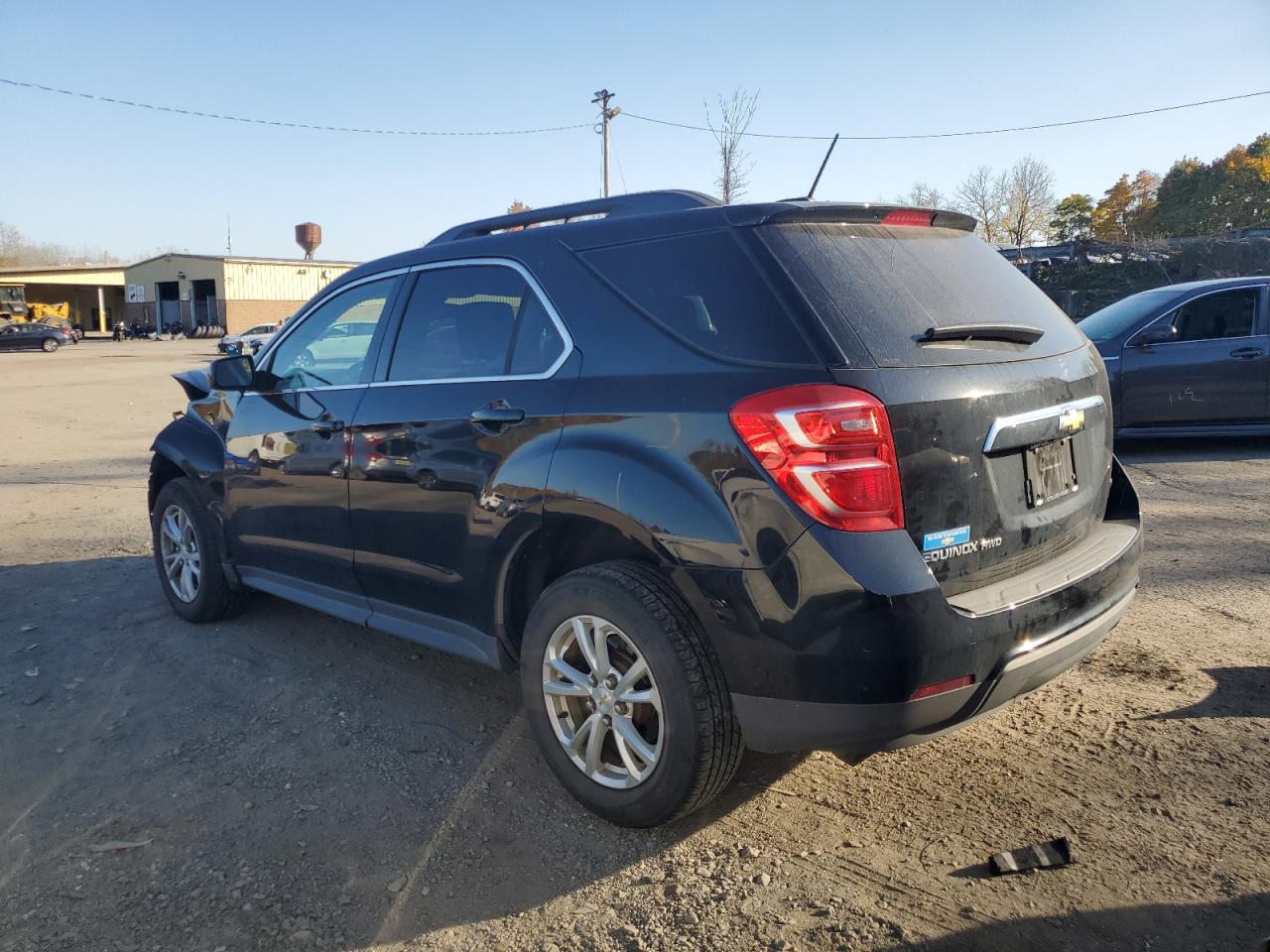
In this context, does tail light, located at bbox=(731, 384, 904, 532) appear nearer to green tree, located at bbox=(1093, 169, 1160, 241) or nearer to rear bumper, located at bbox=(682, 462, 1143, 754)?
rear bumper, located at bbox=(682, 462, 1143, 754)

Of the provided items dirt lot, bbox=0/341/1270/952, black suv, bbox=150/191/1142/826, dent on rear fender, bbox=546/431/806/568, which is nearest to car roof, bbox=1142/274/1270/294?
dirt lot, bbox=0/341/1270/952

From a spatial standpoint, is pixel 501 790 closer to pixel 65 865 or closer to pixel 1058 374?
pixel 65 865

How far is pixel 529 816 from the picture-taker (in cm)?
308

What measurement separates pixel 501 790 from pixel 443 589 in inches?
29.7

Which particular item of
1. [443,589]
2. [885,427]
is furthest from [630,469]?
[443,589]

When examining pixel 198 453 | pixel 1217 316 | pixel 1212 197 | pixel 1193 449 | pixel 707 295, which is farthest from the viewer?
pixel 1212 197

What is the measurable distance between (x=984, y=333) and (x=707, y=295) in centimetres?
85

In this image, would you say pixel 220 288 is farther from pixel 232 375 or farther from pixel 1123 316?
pixel 232 375

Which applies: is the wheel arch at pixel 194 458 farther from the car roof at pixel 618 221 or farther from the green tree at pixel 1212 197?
the green tree at pixel 1212 197

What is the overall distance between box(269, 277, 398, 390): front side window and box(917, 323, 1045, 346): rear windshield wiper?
7.54 feet

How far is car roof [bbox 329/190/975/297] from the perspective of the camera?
291cm

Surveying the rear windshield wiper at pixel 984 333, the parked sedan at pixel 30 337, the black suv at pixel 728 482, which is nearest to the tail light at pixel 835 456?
the black suv at pixel 728 482

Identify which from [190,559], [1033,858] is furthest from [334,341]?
[1033,858]

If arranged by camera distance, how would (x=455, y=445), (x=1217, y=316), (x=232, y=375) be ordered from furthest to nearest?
(x=1217, y=316), (x=232, y=375), (x=455, y=445)
